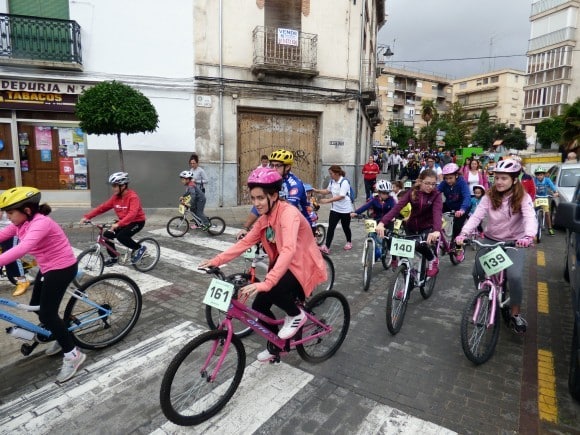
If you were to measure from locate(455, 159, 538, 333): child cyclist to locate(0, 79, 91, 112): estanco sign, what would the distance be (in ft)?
40.3

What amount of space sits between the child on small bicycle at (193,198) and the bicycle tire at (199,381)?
21.8 feet

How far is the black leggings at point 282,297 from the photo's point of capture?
3.35 meters

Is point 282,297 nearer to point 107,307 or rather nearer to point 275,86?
point 107,307

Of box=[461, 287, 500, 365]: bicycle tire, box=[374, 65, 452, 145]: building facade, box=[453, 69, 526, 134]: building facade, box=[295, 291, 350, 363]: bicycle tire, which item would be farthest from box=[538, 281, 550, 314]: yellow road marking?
box=[453, 69, 526, 134]: building facade

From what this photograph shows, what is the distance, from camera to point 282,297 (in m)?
3.37

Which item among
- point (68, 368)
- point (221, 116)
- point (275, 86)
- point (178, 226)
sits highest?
point (275, 86)

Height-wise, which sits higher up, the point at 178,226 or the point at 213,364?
the point at 213,364

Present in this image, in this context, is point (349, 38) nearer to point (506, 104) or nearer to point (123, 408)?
point (123, 408)

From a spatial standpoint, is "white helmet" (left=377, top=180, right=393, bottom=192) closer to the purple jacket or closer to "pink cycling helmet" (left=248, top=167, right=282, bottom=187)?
the purple jacket

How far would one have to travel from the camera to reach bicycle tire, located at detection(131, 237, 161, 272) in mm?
6879

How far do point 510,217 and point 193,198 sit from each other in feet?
23.4

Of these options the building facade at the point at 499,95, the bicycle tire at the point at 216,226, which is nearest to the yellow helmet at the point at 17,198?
the bicycle tire at the point at 216,226

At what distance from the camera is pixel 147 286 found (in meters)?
6.11

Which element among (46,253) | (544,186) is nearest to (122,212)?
(46,253)
